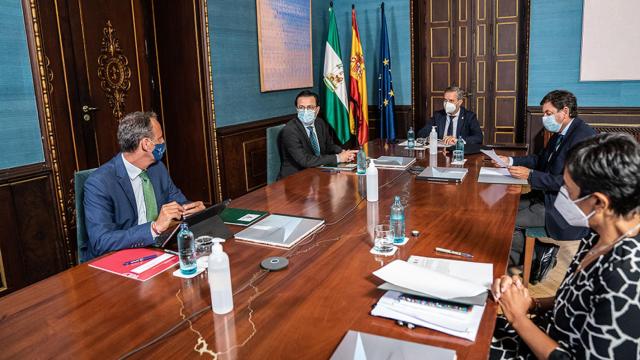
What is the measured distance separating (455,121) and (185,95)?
230 centimetres

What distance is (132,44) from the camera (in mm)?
4051

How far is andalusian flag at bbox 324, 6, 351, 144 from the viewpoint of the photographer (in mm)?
5828

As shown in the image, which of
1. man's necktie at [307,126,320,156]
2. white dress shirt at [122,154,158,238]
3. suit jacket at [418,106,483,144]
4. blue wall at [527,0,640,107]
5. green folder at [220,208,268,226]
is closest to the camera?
green folder at [220,208,268,226]

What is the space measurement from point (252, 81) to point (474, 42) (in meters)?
2.76

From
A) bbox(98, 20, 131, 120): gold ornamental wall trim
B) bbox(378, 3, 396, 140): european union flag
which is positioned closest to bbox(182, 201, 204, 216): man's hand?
bbox(98, 20, 131, 120): gold ornamental wall trim

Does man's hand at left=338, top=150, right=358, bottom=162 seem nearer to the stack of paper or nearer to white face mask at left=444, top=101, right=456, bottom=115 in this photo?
white face mask at left=444, top=101, right=456, bottom=115

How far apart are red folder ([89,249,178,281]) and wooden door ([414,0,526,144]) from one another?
16.6 feet

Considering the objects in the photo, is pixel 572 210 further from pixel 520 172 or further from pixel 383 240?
pixel 520 172

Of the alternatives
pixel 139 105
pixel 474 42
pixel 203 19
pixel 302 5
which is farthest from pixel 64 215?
pixel 474 42

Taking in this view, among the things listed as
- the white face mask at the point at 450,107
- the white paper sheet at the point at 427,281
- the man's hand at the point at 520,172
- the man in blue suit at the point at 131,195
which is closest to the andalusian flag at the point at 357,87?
the white face mask at the point at 450,107

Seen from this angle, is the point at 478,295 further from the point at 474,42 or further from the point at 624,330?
the point at 474,42

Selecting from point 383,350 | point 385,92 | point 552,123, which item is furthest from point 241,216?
point 385,92

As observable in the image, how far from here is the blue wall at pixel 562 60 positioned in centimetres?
516

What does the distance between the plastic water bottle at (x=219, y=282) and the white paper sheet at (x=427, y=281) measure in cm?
43
